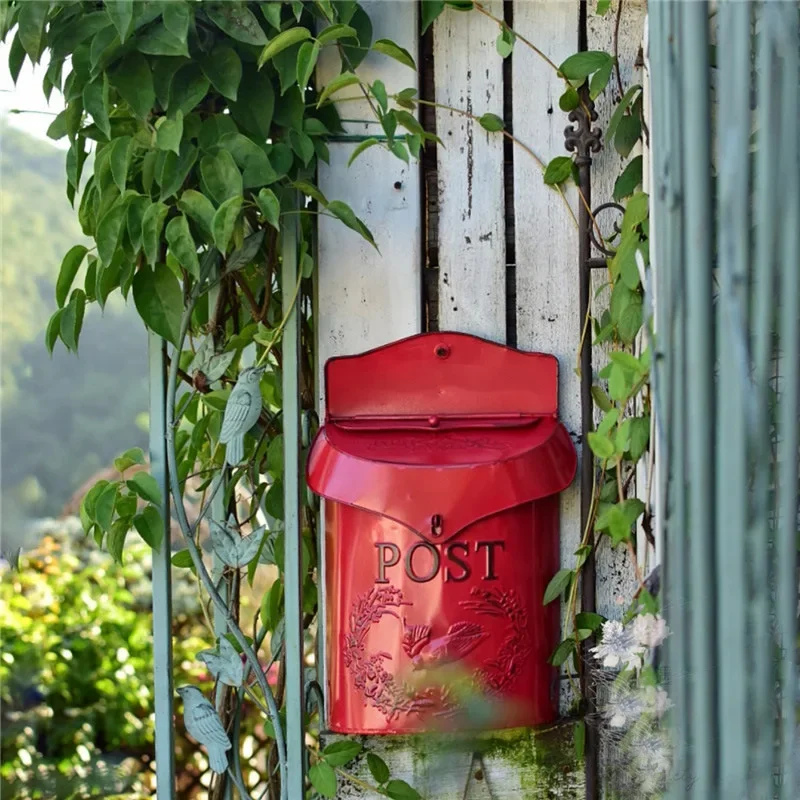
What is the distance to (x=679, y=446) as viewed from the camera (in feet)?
1.92

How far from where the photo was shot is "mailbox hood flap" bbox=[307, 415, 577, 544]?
4.79 feet

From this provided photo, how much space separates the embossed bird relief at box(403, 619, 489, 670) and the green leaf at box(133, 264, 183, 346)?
58cm

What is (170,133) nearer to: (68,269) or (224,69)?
(224,69)

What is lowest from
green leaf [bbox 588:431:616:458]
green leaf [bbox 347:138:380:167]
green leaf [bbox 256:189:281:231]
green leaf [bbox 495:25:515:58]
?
green leaf [bbox 588:431:616:458]

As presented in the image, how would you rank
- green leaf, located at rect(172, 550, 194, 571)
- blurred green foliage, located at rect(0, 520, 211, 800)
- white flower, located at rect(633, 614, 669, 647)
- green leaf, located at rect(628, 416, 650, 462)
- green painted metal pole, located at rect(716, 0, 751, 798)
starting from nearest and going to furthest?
green painted metal pole, located at rect(716, 0, 751, 798), white flower, located at rect(633, 614, 669, 647), green leaf, located at rect(628, 416, 650, 462), green leaf, located at rect(172, 550, 194, 571), blurred green foliage, located at rect(0, 520, 211, 800)

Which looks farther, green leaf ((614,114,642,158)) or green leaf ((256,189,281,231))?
green leaf ((614,114,642,158))

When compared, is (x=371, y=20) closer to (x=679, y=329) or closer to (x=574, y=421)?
(x=574, y=421)

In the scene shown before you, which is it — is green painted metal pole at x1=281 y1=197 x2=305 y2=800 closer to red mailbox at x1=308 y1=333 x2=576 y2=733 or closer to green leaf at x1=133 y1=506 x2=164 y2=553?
red mailbox at x1=308 y1=333 x2=576 y2=733

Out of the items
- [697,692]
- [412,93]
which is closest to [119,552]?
[412,93]

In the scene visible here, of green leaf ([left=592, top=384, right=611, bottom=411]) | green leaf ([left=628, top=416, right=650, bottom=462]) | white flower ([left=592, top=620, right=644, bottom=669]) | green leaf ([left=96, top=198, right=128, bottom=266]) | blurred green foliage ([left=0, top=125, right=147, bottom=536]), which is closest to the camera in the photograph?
white flower ([left=592, top=620, right=644, bottom=669])

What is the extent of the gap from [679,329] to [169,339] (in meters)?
1.09

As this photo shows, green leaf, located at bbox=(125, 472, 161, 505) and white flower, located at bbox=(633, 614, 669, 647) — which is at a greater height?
green leaf, located at bbox=(125, 472, 161, 505)

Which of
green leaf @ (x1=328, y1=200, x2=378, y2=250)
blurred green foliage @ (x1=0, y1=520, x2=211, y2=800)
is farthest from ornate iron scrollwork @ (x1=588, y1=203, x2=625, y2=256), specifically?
blurred green foliage @ (x1=0, y1=520, x2=211, y2=800)

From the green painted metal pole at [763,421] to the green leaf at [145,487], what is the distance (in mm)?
1148
